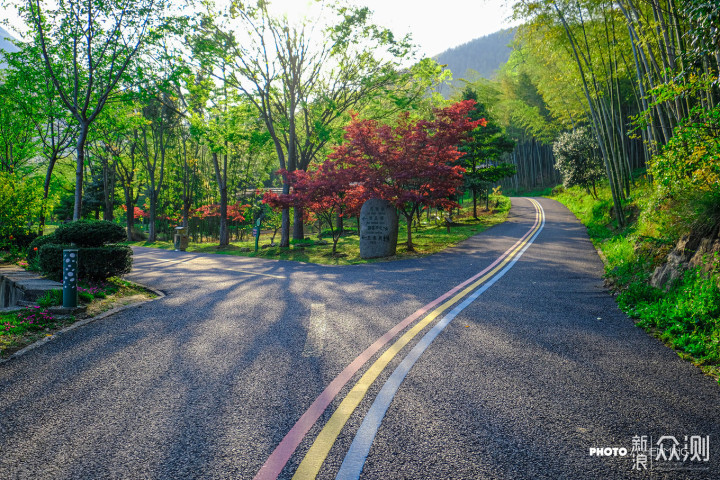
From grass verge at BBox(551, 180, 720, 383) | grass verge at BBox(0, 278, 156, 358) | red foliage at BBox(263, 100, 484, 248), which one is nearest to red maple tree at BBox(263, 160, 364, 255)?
red foliage at BBox(263, 100, 484, 248)

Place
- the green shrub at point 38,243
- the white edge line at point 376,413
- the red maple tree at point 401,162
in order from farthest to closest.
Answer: the red maple tree at point 401,162
the green shrub at point 38,243
the white edge line at point 376,413

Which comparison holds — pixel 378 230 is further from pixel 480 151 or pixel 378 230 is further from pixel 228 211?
pixel 228 211

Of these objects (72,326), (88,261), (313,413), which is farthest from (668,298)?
(88,261)

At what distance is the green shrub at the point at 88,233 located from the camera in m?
7.86

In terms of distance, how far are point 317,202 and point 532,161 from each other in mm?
42665

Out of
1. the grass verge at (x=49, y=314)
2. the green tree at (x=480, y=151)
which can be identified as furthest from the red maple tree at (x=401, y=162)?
the green tree at (x=480, y=151)

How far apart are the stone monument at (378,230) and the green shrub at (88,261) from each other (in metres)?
7.47

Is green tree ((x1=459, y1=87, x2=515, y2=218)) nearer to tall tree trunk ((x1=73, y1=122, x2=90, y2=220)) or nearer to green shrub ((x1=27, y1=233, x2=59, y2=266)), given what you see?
tall tree trunk ((x1=73, y1=122, x2=90, y2=220))

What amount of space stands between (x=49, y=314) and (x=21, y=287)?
2.24 m

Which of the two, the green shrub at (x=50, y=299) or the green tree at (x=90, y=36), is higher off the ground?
the green tree at (x=90, y=36)

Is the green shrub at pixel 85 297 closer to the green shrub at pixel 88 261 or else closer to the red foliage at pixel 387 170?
the green shrub at pixel 88 261

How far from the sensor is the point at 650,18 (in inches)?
394

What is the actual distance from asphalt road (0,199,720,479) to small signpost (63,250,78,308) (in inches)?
26.6

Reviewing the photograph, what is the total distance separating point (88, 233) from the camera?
795 centimetres
